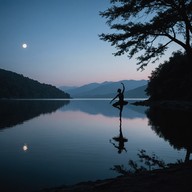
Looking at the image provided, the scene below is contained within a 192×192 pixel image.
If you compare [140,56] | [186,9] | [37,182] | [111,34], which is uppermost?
[186,9]

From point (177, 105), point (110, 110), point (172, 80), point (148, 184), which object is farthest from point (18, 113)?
point (172, 80)

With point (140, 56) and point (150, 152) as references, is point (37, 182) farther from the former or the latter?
point (140, 56)

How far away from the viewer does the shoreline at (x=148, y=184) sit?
577 centimetres

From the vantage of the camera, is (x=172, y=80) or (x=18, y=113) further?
(x=172, y=80)

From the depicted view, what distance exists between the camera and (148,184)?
617cm

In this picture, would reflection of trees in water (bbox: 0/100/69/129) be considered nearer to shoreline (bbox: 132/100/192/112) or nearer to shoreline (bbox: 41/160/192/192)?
shoreline (bbox: 41/160/192/192)

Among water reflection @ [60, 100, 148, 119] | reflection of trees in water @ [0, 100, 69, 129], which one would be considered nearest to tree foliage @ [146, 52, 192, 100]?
water reflection @ [60, 100, 148, 119]

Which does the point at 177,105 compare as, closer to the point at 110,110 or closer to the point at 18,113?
the point at 110,110

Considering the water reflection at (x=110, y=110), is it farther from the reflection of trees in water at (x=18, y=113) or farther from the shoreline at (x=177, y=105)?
the reflection of trees in water at (x=18, y=113)

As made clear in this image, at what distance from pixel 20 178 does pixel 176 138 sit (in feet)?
32.5

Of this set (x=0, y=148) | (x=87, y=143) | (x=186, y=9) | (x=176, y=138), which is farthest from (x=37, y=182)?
(x=176, y=138)

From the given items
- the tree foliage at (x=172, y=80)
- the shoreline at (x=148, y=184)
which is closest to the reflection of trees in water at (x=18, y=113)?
the shoreline at (x=148, y=184)

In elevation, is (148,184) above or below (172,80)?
below

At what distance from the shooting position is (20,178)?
7691 millimetres
